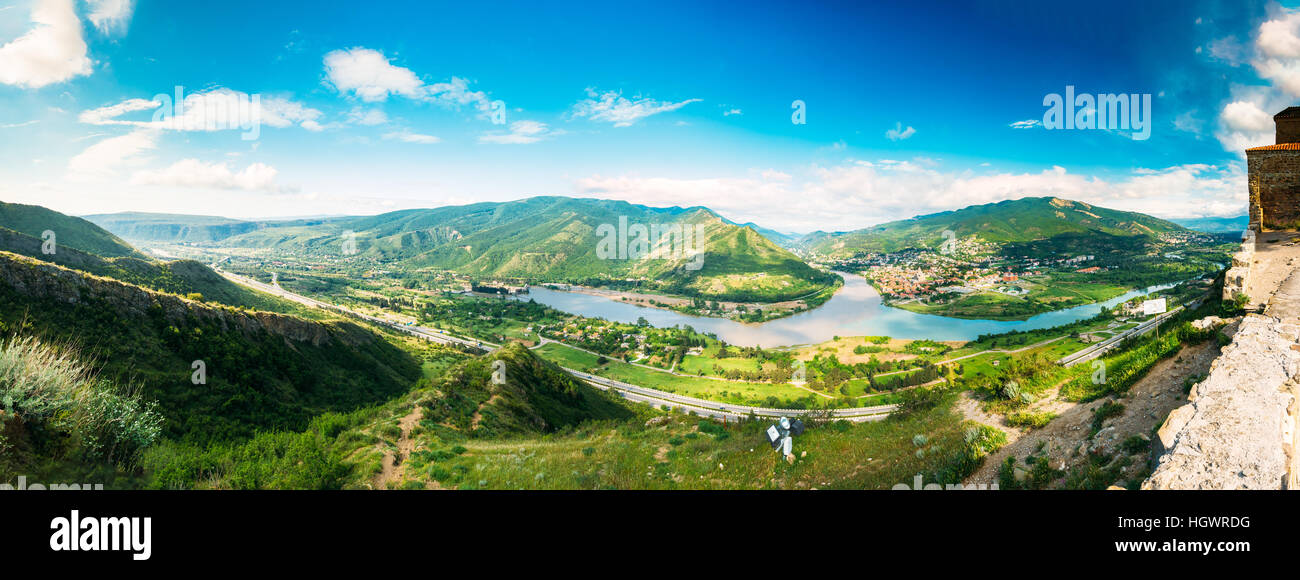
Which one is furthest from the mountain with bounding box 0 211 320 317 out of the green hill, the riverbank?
the riverbank

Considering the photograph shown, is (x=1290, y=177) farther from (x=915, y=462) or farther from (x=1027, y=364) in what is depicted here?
(x=915, y=462)

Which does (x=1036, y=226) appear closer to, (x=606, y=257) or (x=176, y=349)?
(x=606, y=257)

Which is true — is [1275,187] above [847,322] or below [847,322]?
above

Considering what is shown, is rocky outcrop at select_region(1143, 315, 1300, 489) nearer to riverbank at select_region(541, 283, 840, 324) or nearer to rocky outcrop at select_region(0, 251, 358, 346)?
rocky outcrop at select_region(0, 251, 358, 346)

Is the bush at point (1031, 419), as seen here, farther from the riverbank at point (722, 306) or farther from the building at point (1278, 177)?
the riverbank at point (722, 306)

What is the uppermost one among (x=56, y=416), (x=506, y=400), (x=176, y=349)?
(x=56, y=416)

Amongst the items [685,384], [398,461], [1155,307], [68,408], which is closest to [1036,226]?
[1155,307]
